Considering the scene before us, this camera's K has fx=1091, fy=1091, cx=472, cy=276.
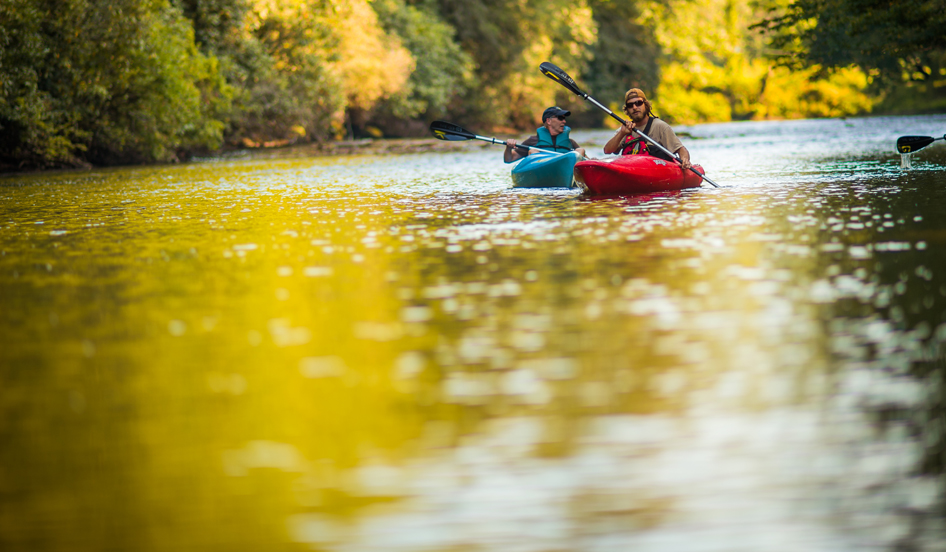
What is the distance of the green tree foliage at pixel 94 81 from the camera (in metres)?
21.3

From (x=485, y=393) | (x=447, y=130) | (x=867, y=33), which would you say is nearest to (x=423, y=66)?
(x=867, y=33)

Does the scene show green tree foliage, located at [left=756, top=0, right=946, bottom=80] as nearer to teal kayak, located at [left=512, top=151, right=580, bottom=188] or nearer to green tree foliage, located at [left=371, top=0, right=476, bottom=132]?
teal kayak, located at [left=512, top=151, right=580, bottom=188]

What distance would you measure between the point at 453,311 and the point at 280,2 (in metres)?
26.7

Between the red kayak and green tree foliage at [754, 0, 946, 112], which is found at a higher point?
green tree foliage at [754, 0, 946, 112]

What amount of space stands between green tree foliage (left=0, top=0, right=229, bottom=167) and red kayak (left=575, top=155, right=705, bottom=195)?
523 inches

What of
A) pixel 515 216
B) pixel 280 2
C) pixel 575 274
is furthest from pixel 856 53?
pixel 575 274

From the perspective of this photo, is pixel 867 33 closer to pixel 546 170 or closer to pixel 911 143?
pixel 911 143

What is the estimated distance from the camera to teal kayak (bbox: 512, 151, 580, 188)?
46.7ft

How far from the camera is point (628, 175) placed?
12.6 m

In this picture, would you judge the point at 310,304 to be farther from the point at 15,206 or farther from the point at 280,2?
the point at 280,2

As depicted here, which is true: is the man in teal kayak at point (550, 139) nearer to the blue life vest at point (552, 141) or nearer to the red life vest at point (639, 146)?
the blue life vest at point (552, 141)

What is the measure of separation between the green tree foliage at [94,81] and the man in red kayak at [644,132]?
13055 millimetres

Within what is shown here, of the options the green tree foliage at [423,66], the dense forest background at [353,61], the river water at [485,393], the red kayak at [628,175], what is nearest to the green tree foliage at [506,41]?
the dense forest background at [353,61]

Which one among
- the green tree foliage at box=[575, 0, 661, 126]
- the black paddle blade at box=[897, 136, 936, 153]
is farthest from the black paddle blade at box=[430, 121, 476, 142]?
the green tree foliage at box=[575, 0, 661, 126]
